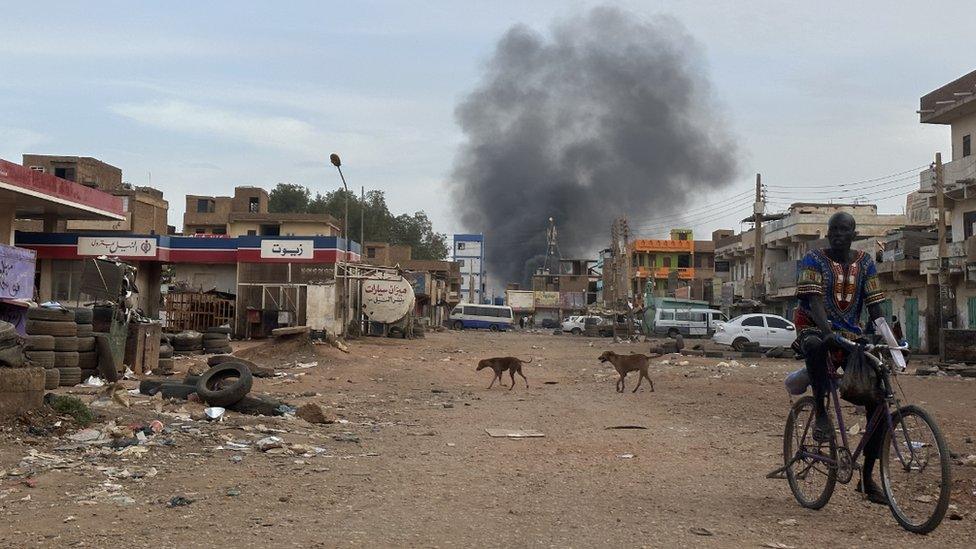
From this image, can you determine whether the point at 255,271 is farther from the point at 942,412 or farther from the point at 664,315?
the point at 942,412

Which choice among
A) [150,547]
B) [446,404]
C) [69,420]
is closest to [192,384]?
[69,420]

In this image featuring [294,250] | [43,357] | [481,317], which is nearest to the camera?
[43,357]

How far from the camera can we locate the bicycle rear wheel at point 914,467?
532 cm

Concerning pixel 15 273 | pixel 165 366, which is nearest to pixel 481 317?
pixel 165 366

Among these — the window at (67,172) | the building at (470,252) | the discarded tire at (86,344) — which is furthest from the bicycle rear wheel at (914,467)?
the building at (470,252)

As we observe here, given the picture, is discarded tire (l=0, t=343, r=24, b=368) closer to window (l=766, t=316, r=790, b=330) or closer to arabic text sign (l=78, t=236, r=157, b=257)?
arabic text sign (l=78, t=236, r=157, b=257)

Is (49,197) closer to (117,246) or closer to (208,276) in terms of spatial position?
(117,246)

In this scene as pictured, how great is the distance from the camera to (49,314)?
14.5 m

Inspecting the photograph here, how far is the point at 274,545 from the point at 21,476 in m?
3.11

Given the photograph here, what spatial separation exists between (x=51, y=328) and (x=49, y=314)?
0.94 ft

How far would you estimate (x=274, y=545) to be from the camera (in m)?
5.07

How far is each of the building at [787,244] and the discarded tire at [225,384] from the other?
1740 inches

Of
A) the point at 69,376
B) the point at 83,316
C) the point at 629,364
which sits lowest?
the point at 69,376

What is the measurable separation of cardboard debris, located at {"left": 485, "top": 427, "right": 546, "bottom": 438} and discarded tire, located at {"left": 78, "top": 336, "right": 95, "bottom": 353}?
782cm
